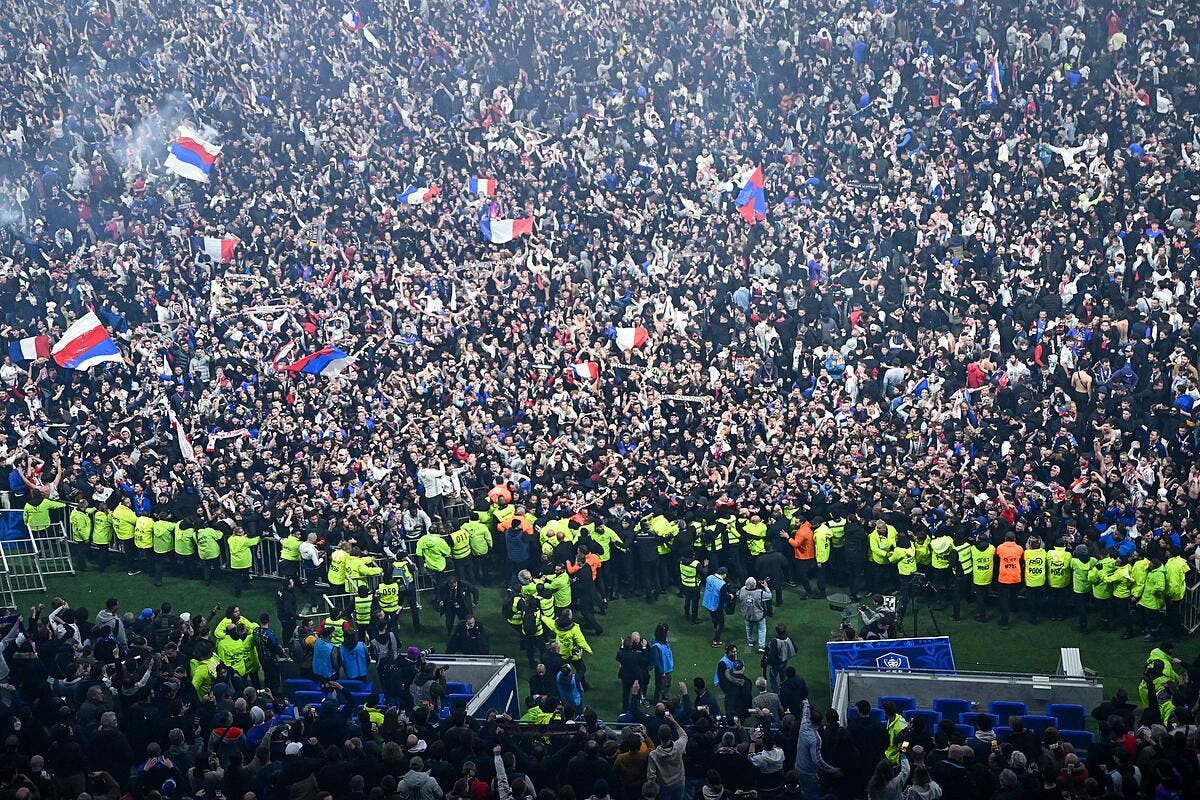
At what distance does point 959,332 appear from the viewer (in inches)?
1145

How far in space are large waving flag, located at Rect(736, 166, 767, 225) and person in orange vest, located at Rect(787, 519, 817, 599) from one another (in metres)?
11.0

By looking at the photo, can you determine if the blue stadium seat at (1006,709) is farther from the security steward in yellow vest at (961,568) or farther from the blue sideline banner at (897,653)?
the security steward in yellow vest at (961,568)

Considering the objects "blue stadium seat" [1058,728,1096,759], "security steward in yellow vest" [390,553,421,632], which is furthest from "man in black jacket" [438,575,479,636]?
"blue stadium seat" [1058,728,1096,759]

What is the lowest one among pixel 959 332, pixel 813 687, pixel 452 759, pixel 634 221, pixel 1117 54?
pixel 813 687

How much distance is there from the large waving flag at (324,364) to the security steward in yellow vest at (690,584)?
9.44 metres

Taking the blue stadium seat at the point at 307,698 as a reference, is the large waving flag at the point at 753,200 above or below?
above

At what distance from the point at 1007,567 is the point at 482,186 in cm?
1843

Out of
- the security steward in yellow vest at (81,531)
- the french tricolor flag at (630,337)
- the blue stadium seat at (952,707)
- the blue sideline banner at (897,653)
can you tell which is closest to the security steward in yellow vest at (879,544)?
the blue sideline banner at (897,653)

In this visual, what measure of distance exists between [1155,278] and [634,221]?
12101mm

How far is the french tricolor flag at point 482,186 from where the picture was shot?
122 ft

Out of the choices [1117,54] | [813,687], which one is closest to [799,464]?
[813,687]

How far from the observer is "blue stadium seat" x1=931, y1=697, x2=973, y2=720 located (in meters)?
19.1

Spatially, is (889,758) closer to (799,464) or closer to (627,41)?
(799,464)

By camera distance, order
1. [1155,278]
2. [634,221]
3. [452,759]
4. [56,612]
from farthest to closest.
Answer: [634,221] < [1155,278] < [56,612] < [452,759]
